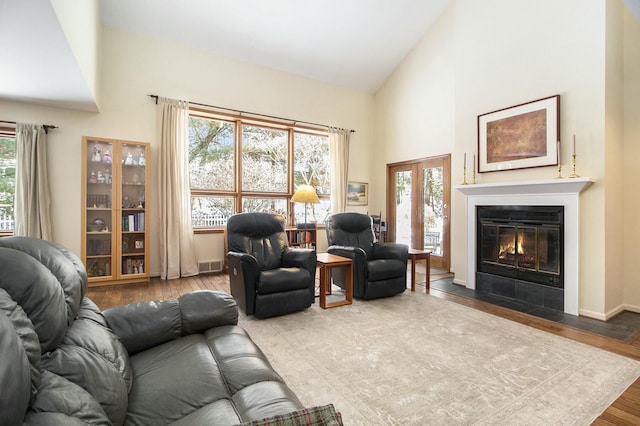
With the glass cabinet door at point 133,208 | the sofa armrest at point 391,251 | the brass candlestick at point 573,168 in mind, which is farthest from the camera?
the glass cabinet door at point 133,208

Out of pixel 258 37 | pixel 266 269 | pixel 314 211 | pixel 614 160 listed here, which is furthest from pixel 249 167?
pixel 614 160

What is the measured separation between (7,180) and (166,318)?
161 inches

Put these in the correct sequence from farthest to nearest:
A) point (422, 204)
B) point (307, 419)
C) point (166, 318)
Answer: point (422, 204), point (166, 318), point (307, 419)

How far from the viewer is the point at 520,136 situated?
12.1ft

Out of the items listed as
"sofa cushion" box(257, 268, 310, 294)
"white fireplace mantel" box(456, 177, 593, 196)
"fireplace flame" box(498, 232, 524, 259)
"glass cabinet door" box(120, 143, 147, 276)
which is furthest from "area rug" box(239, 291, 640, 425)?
"glass cabinet door" box(120, 143, 147, 276)

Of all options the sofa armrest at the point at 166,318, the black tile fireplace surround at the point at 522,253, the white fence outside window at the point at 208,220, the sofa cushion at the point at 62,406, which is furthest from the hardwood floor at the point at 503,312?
the sofa cushion at the point at 62,406

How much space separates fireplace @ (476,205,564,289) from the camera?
11.2ft

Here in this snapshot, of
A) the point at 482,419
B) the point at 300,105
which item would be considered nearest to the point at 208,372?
the point at 482,419

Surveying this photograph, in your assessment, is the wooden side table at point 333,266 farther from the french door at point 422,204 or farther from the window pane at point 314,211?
the french door at point 422,204

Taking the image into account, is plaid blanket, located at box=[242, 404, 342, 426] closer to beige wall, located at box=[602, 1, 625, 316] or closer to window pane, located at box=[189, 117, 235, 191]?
beige wall, located at box=[602, 1, 625, 316]

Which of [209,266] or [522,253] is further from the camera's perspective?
[209,266]

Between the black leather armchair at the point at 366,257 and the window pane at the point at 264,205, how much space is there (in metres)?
1.80

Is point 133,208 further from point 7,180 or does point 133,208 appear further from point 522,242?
point 522,242

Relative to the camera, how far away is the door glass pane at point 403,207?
6.19 m
